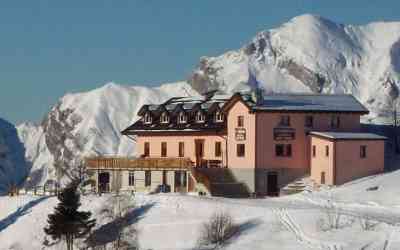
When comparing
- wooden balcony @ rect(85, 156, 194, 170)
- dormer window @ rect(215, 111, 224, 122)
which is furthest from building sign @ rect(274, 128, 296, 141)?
wooden balcony @ rect(85, 156, 194, 170)

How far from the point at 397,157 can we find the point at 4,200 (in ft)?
98.0

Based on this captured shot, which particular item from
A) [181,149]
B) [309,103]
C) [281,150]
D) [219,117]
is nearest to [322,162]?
[281,150]

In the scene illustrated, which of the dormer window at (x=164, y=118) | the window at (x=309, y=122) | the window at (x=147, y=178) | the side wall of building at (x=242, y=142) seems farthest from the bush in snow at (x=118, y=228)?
the dormer window at (x=164, y=118)

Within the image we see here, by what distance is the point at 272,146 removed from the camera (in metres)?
80.7

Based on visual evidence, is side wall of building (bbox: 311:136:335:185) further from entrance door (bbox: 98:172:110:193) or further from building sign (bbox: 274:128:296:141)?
entrance door (bbox: 98:172:110:193)

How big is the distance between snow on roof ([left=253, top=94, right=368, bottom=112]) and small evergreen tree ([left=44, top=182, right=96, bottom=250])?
18.0 m

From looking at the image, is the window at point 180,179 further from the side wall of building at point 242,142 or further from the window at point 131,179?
the window at point 131,179

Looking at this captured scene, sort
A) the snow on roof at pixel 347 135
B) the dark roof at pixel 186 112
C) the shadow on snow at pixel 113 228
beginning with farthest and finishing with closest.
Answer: the dark roof at pixel 186 112
the snow on roof at pixel 347 135
the shadow on snow at pixel 113 228

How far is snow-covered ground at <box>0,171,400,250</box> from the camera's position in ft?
192

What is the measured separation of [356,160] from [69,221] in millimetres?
21808

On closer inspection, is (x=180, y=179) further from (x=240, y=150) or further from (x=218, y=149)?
(x=240, y=150)

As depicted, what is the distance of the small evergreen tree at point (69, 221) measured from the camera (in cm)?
6700

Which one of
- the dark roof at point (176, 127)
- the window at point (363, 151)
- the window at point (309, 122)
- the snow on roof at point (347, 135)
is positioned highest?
the window at point (309, 122)

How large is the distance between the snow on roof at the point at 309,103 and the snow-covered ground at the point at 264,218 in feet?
26.7
